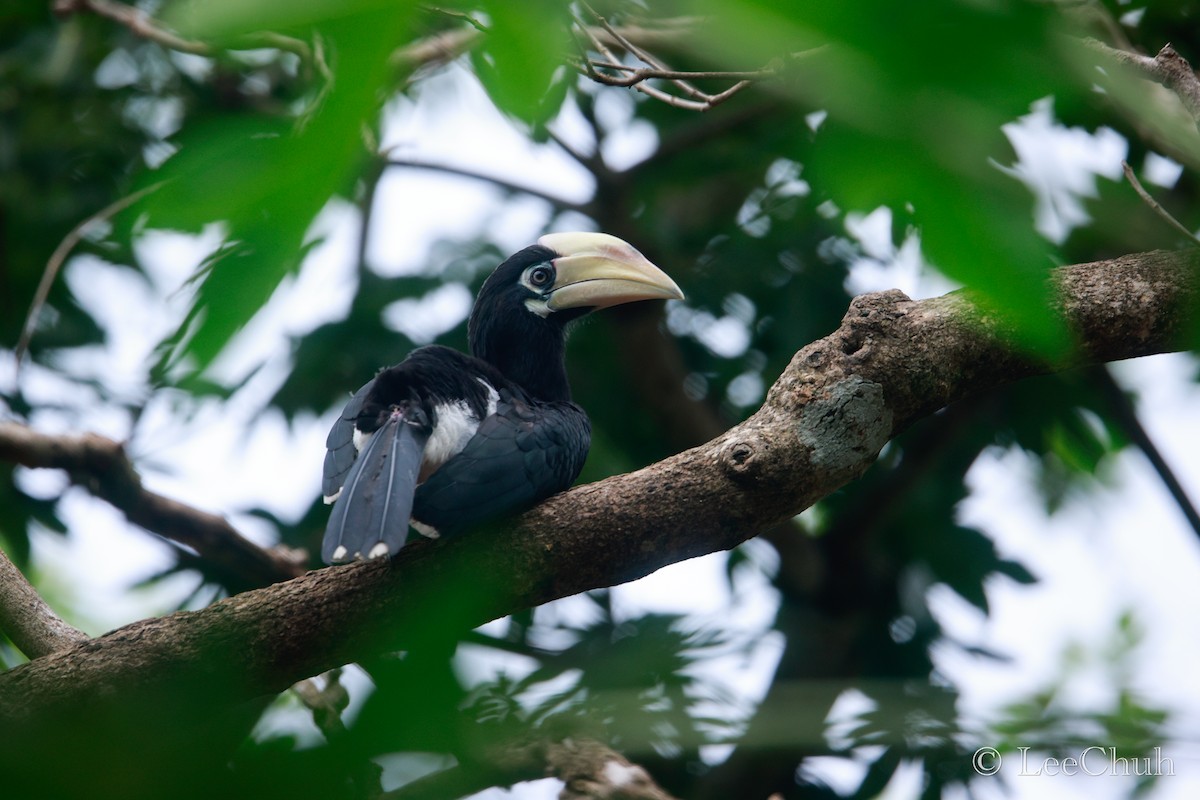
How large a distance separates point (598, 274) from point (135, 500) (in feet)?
6.23

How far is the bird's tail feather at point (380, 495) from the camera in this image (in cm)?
264

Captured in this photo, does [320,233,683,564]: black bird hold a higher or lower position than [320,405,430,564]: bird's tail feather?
lower

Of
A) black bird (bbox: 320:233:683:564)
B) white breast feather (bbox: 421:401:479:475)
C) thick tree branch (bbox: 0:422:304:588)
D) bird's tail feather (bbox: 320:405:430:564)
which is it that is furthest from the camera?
thick tree branch (bbox: 0:422:304:588)

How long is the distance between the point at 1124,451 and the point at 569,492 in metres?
4.11

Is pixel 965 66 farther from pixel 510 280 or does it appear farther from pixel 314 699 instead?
pixel 510 280

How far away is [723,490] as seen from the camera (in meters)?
2.77

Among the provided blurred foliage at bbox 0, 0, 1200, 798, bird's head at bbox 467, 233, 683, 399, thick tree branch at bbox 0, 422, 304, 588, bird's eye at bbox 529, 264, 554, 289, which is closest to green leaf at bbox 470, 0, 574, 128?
blurred foliage at bbox 0, 0, 1200, 798

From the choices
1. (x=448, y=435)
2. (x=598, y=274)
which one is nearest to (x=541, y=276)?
(x=598, y=274)

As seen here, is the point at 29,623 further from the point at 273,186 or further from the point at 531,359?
the point at 273,186

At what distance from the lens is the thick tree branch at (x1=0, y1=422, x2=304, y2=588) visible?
4090mm

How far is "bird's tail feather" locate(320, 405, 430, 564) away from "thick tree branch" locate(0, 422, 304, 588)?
1443 mm

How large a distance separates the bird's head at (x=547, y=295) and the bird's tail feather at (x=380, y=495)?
1.00m

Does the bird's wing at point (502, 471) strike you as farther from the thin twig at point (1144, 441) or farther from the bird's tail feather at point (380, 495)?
the thin twig at point (1144, 441)

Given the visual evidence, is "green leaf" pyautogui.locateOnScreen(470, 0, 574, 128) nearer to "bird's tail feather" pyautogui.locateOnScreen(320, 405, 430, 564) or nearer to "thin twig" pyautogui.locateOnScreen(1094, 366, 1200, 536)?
"bird's tail feather" pyautogui.locateOnScreen(320, 405, 430, 564)
